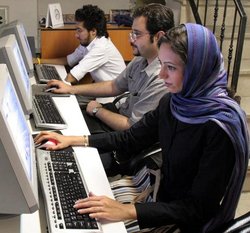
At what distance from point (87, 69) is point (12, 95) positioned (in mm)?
1732

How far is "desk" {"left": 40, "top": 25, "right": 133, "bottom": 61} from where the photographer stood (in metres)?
3.46

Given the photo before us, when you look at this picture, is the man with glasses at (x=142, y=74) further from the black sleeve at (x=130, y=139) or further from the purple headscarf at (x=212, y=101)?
the purple headscarf at (x=212, y=101)

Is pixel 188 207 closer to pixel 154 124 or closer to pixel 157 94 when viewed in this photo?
pixel 154 124

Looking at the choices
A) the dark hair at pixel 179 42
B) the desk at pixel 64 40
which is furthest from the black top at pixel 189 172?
the desk at pixel 64 40

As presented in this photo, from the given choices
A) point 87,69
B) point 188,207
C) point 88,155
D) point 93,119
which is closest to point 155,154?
point 88,155

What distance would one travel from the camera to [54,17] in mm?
3488

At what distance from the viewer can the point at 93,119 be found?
245cm

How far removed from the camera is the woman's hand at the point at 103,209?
1248 millimetres

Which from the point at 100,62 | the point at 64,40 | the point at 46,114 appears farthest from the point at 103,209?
the point at 64,40

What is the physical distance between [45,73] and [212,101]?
73.0 inches

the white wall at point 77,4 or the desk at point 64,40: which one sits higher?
the white wall at point 77,4

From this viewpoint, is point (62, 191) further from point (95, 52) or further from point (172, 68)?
point (95, 52)

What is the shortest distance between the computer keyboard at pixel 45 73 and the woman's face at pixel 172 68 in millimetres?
1543

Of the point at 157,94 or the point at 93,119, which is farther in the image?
the point at 93,119
